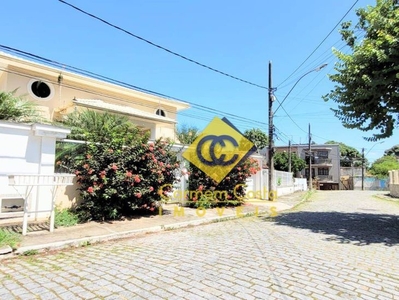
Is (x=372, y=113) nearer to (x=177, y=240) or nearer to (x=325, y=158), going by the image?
(x=177, y=240)

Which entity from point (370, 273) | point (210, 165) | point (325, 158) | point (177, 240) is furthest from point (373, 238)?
point (325, 158)

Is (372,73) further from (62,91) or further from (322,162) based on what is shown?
(322,162)

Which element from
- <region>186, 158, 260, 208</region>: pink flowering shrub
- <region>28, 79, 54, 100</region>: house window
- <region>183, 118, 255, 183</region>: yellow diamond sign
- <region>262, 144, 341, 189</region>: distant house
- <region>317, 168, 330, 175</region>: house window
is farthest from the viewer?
<region>317, 168, 330, 175</region>: house window

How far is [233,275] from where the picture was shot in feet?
13.9

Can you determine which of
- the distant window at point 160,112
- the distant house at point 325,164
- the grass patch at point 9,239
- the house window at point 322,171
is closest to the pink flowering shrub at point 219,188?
the grass patch at point 9,239

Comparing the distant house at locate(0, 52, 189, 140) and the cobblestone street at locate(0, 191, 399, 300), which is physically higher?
→ the distant house at locate(0, 52, 189, 140)

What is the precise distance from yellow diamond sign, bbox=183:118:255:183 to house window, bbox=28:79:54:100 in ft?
29.4

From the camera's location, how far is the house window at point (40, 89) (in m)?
14.9

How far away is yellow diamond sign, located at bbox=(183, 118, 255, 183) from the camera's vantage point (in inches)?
477

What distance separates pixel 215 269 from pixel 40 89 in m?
14.9

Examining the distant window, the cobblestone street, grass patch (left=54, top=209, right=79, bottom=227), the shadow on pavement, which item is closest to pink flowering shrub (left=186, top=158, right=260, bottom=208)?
the shadow on pavement

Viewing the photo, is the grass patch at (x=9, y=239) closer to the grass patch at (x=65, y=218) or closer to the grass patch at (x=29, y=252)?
the grass patch at (x=29, y=252)

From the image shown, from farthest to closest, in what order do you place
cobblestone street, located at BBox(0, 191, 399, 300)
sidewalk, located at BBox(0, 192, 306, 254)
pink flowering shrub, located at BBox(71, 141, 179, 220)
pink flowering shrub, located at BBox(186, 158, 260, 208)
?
1. pink flowering shrub, located at BBox(186, 158, 260, 208)
2. pink flowering shrub, located at BBox(71, 141, 179, 220)
3. sidewalk, located at BBox(0, 192, 306, 254)
4. cobblestone street, located at BBox(0, 191, 399, 300)

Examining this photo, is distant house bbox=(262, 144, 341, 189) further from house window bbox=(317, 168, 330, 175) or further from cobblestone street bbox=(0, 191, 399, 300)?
cobblestone street bbox=(0, 191, 399, 300)
